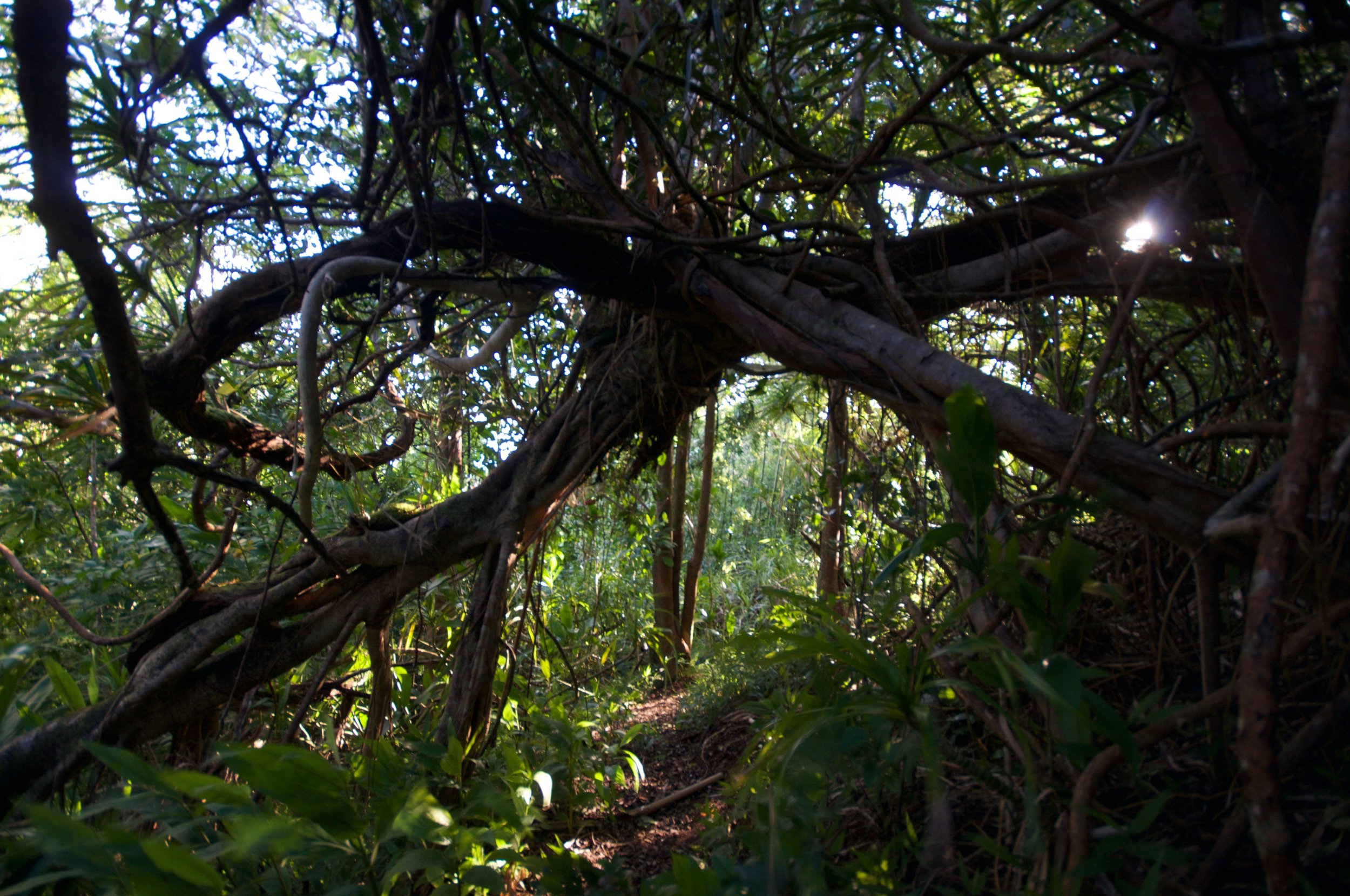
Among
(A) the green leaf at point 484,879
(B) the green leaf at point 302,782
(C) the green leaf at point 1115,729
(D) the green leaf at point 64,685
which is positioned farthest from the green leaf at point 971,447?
(D) the green leaf at point 64,685

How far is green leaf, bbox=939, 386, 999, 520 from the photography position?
3.15 ft

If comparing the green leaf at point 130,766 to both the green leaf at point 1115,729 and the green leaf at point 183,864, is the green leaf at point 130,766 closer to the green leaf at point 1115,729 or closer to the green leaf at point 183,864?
the green leaf at point 183,864

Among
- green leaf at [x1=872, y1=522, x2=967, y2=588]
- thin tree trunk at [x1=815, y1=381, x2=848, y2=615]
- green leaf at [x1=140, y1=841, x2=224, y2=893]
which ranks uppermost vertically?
thin tree trunk at [x1=815, y1=381, x2=848, y2=615]

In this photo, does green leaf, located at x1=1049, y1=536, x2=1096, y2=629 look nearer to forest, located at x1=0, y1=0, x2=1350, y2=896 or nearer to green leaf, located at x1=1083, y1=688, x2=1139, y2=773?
forest, located at x1=0, y1=0, x2=1350, y2=896

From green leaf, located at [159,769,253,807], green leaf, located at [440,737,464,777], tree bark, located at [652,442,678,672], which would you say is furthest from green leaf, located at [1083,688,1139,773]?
tree bark, located at [652,442,678,672]

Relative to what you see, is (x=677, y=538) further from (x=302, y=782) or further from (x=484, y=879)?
(x=302, y=782)

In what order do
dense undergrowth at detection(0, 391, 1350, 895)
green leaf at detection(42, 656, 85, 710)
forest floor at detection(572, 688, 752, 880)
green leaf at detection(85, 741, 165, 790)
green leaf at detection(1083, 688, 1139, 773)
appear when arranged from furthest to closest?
forest floor at detection(572, 688, 752, 880) < green leaf at detection(42, 656, 85, 710) < green leaf at detection(85, 741, 165, 790) < dense undergrowth at detection(0, 391, 1350, 895) < green leaf at detection(1083, 688, 1139, 773)

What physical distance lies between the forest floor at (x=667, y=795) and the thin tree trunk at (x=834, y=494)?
783mm

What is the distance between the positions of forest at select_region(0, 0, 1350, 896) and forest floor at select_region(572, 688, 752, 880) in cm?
2

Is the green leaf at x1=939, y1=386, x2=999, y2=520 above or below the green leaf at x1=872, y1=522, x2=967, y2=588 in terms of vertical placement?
above

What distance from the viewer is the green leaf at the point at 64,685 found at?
178 centimetres

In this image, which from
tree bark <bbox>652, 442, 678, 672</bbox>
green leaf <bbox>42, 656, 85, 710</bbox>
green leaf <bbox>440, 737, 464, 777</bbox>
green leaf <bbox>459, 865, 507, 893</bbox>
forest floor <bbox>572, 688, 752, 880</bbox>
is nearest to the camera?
green leaf <bbox>459, 865, 507, 893</bbox>

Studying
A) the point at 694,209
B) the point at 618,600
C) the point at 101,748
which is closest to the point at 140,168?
the point at 101,748

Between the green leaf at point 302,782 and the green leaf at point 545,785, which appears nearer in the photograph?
the green leaf at point 302,782
